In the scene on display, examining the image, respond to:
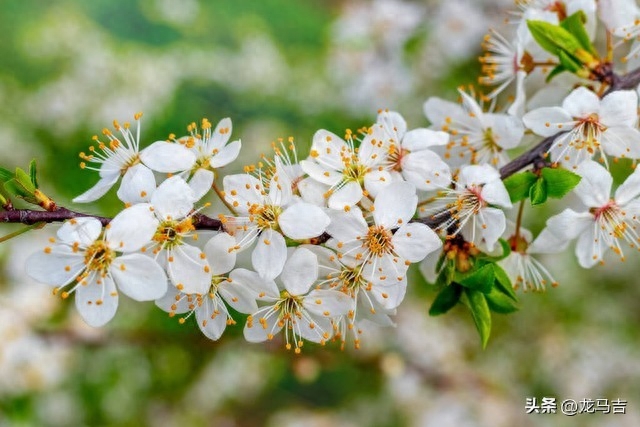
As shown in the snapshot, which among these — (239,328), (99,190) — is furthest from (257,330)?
(239,328)

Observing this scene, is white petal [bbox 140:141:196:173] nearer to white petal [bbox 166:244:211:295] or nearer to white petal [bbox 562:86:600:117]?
white petal [bbox 166:244:211:295]

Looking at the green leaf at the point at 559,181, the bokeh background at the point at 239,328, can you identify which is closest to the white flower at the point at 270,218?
the green leaf at the point at 559,181

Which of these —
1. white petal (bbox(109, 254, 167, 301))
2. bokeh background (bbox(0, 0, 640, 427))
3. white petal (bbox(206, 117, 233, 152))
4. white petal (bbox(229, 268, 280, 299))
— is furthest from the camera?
bokeh background (bbox(0, 0, 640, 427))

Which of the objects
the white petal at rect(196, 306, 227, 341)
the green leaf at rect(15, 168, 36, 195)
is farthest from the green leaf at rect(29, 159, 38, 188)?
the white petal at rect(196, 306, 227, 341)

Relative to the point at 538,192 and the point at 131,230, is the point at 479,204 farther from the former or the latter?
the point at 131,230

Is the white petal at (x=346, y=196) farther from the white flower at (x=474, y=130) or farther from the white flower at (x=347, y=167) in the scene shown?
the white flower at (x=474, y=130)
